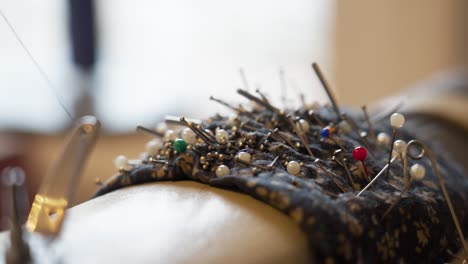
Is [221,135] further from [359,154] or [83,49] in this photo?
[83,49]

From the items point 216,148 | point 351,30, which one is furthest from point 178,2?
point 216,148

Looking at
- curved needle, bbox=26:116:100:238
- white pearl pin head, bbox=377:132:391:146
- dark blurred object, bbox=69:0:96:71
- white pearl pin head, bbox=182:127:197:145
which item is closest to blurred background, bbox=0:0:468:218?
dark blurred object, bbox=69:0:96:71

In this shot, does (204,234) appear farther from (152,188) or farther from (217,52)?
(217,52)

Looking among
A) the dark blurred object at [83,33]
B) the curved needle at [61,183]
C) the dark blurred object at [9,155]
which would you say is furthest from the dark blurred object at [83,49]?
the curved needle at [61,183]

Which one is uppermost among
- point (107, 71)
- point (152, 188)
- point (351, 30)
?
point (152, 188)

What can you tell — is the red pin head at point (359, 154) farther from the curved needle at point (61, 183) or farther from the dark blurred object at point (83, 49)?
the dark blurred object at point (83, 49)

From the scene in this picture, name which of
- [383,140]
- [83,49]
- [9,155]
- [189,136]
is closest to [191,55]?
[83,49]

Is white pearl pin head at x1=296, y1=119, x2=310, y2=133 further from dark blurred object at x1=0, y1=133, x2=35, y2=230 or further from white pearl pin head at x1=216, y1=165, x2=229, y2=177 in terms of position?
dark blurred object at x1=0, y1=133, x2=35, y2=230

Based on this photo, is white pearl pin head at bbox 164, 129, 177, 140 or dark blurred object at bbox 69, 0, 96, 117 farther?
dark blurred object at bbox 69, 0, 96, 117
